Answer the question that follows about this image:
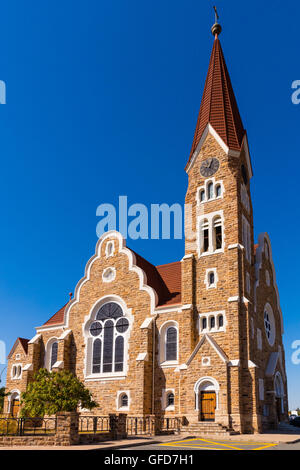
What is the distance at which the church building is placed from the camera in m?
27.7

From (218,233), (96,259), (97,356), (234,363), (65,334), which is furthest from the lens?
(96,259)

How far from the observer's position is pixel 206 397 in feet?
90.3

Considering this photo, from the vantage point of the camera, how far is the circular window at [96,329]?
115 ft

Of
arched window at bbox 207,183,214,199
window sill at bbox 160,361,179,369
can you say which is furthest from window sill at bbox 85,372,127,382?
arched window at bbox 207,183,214,199

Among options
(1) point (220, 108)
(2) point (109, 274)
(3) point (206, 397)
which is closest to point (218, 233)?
(2) point (109, 274)

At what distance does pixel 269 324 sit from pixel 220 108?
1743cm

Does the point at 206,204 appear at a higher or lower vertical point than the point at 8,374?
higher

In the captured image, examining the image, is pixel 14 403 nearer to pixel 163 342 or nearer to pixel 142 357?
pixel 142 357

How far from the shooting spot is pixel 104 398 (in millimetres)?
32406

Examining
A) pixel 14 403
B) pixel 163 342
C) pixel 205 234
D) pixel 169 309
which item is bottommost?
pixel 14 403

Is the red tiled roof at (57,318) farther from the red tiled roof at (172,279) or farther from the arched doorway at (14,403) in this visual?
the red tiled roof at (172,279)
